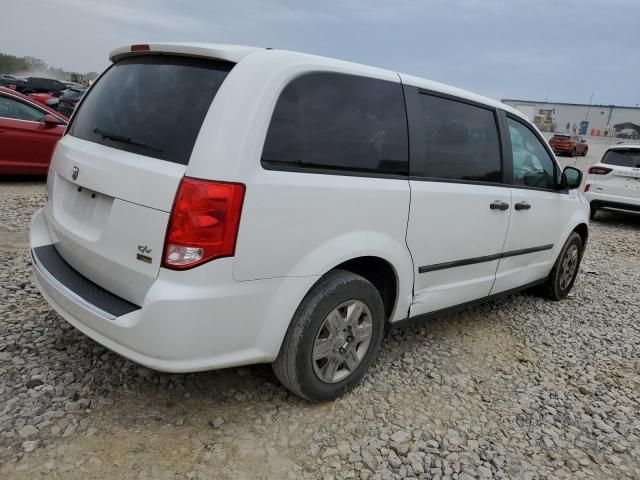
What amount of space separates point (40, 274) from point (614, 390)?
11.8 ft

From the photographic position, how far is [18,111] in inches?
301

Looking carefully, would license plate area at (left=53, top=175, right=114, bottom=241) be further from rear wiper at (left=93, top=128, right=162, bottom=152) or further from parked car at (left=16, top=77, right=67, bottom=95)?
parked car at (left=16, top=77, right=67, bottom=95)

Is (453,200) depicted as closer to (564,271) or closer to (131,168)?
(131,168)

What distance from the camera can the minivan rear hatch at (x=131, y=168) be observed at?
2.16 m

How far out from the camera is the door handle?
345 cm

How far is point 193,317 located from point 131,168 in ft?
2.38

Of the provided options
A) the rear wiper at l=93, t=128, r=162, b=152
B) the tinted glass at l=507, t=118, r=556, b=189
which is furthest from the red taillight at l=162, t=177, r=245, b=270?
the tinted glass at l=507, t=118, r=556, b=189

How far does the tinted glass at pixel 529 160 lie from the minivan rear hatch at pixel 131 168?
2.48 meters

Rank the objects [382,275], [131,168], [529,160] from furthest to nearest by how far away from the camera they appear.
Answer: [529,160], [382,275], [131,168]

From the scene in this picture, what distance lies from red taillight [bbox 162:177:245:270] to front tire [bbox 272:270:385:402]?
611 mm

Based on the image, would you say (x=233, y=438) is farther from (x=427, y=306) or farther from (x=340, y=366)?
(x=427, y=306)

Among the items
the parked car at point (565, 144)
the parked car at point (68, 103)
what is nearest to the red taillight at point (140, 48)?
the parked car at point (68, 103)

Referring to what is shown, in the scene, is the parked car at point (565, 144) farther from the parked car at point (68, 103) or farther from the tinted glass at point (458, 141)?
the tinted glass at point (458, 141)

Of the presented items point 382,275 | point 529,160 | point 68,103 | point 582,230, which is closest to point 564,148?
point 68,103
